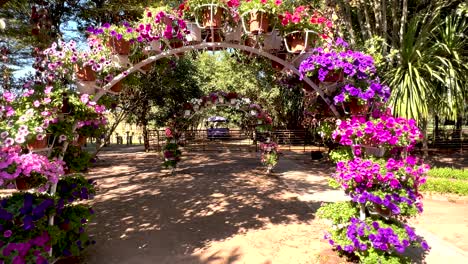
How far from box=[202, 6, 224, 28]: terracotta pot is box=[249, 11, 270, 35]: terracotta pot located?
40 cm

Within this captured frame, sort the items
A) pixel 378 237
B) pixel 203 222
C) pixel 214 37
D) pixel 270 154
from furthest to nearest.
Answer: pixel 270 154
pixel 203 222
pixel 214 37
pixel 378 237

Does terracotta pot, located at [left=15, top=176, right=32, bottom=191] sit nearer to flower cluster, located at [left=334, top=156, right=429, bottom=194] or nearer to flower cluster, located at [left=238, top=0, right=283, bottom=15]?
flower cluster, located at [left=238, top=0, right=283, bottom=15]

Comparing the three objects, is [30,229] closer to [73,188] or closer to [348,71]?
[73,188]

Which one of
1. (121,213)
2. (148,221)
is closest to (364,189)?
(148,221)

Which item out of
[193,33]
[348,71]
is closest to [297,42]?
[348,71]

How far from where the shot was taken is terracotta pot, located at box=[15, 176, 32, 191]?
10.5 ft

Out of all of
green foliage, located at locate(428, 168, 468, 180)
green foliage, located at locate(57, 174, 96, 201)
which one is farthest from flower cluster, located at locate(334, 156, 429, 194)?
green foliage, located at locate(428, 168, 468, 180)

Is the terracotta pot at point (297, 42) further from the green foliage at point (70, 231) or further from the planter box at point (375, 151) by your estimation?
the green foliage at point (70, 231)

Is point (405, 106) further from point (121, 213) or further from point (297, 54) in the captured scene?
point (121, 213)

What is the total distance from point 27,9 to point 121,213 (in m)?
6.38

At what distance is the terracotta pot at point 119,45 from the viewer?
399 centimetres

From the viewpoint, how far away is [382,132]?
364cm

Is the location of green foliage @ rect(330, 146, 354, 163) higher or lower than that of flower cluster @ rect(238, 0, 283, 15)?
lower

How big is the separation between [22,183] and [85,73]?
1.46 meters
